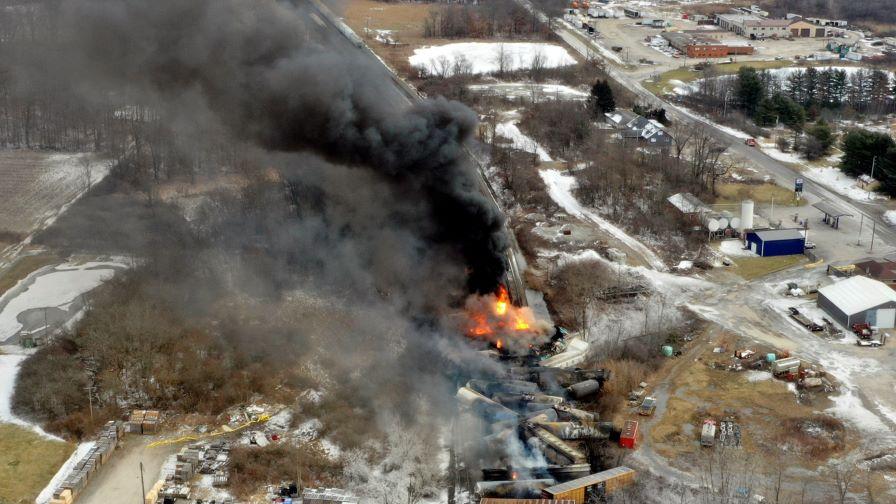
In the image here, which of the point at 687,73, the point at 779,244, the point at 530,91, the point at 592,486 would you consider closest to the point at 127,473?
the point at 592,486

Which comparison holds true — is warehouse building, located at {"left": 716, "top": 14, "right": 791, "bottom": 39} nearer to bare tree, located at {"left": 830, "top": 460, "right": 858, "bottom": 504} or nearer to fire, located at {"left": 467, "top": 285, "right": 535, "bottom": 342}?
fire, located at {"left": 467, "top": 285, "right": 535, "bottom": 342}

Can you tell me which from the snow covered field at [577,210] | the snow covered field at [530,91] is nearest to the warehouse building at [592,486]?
the snow covered field at [577,210]

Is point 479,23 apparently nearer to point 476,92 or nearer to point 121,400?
point 476,92

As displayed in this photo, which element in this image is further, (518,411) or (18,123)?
(18,123)

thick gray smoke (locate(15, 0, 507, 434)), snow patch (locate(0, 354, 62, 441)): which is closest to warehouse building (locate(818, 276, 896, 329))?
thick gray smoke (locate(15, 0, 507, 434))

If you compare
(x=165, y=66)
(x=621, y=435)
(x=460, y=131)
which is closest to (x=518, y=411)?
(x=621, y=435)

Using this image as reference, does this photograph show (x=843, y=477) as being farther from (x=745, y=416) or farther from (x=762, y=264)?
(x=762, y=264)
